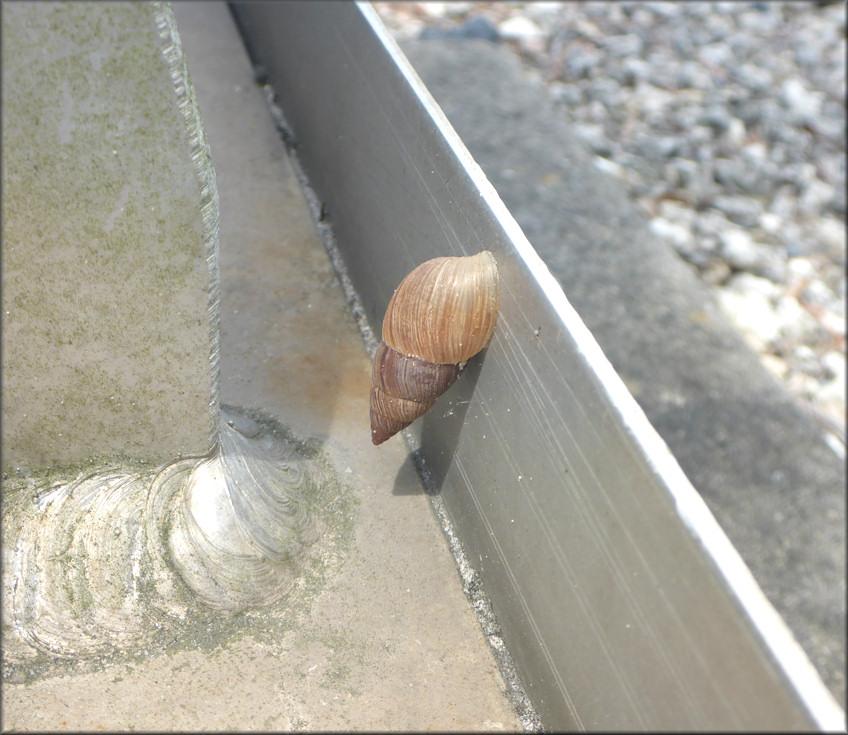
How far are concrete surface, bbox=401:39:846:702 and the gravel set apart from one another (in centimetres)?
16

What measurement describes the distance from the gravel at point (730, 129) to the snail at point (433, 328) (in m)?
1.50

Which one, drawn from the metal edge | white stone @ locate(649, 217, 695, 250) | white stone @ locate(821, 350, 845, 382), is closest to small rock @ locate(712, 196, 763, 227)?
white stone @ locate(649, 217, 695, 250)

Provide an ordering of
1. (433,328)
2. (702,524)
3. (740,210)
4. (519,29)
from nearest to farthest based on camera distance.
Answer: (702,524)
(433,328)
(740,210)
(519,29)

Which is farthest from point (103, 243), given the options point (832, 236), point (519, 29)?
point (519, 29)

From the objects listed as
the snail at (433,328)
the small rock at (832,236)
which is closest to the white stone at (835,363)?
the small rock at (832,236)

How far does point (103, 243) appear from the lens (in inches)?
33.3

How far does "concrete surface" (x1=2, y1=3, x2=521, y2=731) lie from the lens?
0.89m

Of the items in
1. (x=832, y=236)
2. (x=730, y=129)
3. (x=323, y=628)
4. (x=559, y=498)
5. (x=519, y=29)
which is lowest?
(x=832, y=236)

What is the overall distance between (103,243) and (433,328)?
34cm

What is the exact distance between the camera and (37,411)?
0.94 m

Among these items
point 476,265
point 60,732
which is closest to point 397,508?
point 476,265

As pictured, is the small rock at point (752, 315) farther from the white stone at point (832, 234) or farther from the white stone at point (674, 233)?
the white stone at point (832, 234)

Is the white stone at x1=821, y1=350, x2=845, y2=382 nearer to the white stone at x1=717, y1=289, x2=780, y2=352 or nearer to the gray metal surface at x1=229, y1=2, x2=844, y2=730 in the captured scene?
the white stone at x1=717, y1=289, x2=780, y2=352

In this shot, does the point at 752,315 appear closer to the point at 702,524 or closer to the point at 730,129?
the point at 730,129
